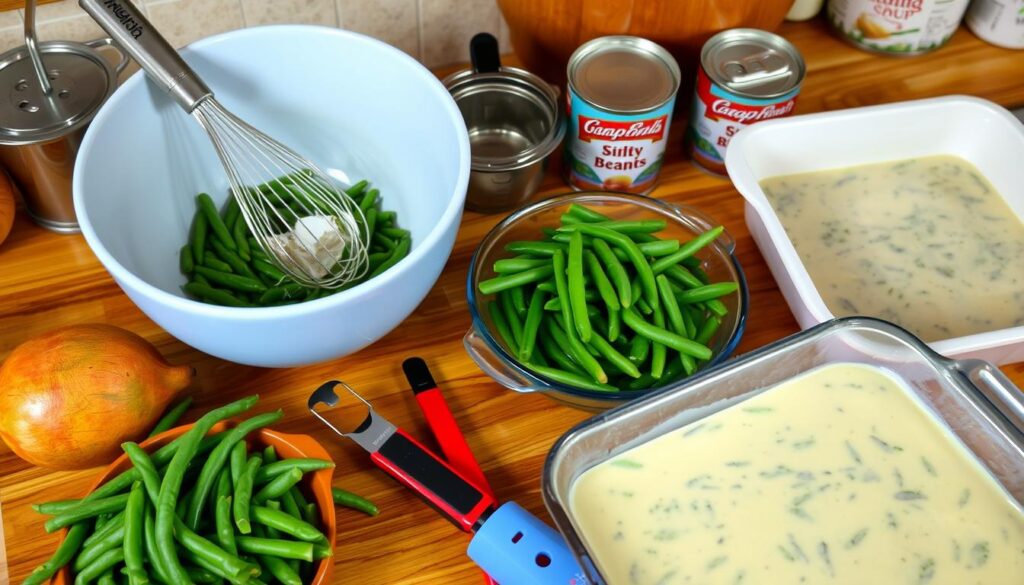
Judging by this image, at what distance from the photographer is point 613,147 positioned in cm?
115

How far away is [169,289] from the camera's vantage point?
1050mm

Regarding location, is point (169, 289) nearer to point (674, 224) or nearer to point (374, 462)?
point (374, 462)

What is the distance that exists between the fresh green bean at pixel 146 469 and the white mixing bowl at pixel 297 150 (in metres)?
0.12

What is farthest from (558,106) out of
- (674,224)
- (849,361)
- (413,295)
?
(849,361)

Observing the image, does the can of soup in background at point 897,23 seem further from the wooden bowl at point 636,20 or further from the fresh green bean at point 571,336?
the fresh green bean at point 571,336

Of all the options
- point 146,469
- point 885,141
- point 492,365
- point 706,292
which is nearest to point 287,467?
point 146,469

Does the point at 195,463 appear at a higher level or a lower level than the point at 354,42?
lower

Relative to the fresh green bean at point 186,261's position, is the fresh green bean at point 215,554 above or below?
above

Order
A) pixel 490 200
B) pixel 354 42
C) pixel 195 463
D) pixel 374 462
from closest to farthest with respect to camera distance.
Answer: pixel 195 463 < pixel 374 462 < pixel 354 42 < pixel 490 200

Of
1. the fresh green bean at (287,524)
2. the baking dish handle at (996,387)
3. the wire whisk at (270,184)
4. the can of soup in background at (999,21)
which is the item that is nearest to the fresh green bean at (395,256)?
the wire whisk at (270,184)

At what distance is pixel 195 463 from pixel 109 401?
0.10 m

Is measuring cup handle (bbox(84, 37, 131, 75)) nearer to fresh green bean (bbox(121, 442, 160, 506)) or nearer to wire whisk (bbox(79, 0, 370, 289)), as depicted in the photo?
wire whisk (bbox(79, 0, 370, 289))

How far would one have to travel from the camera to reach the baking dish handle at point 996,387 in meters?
0.81

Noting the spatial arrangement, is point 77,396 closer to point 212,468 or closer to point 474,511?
point 212,468
